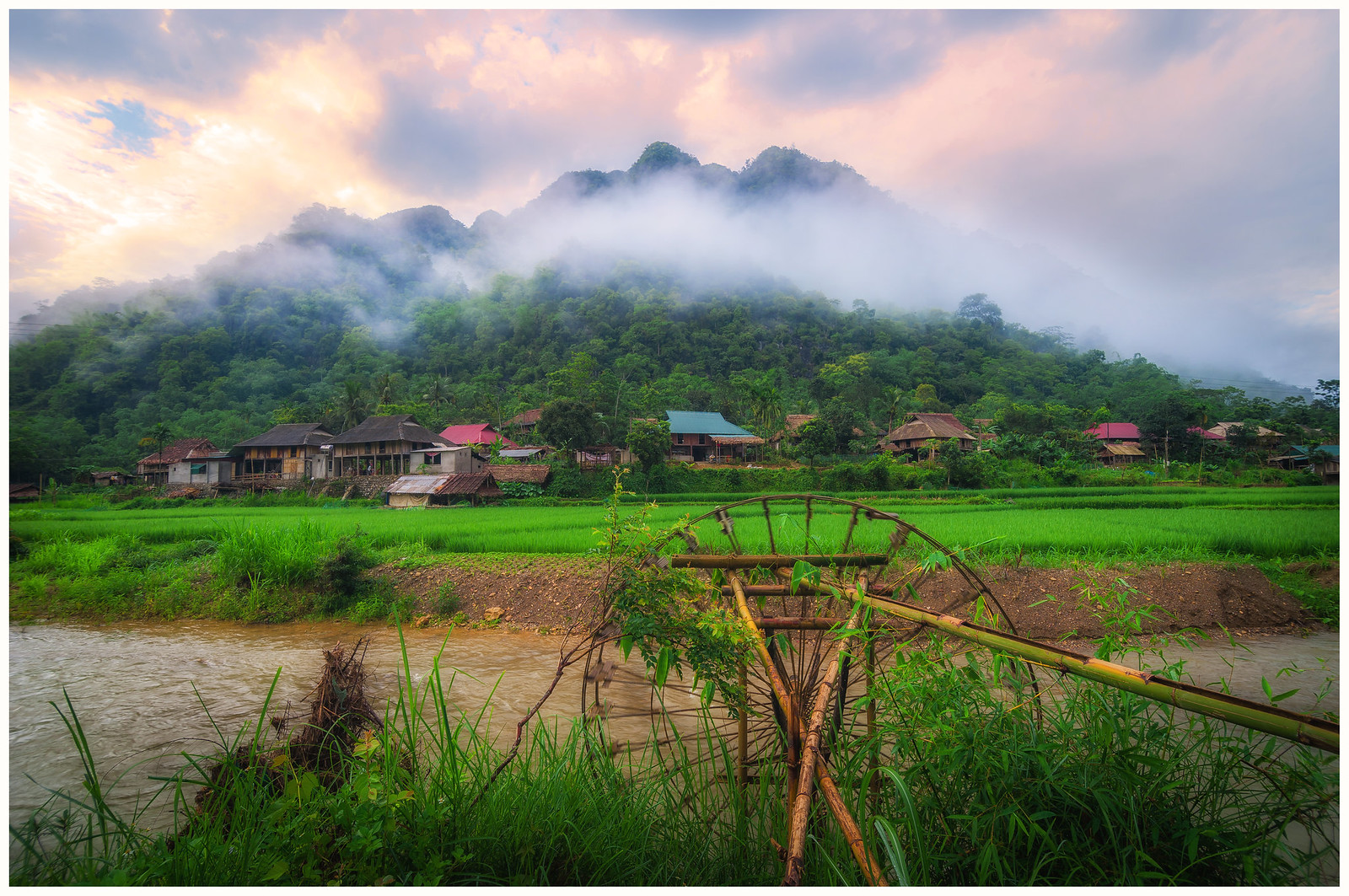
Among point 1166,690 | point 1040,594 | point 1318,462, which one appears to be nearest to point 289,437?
point 1040,594

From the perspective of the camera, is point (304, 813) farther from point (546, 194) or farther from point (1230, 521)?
point (546, 194)

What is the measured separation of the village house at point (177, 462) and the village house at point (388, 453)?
4.72m

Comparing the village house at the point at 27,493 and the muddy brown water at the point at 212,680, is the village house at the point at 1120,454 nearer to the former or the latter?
the muddy brown water at the point at 212,680

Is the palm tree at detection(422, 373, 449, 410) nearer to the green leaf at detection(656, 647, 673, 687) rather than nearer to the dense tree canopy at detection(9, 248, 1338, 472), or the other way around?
the dense tree canopy at detection(9, 248, 1338, 472)

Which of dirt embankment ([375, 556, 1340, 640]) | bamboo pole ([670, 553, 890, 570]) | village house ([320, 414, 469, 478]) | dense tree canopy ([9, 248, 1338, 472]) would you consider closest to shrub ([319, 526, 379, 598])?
dirt embankment ([375, 556, 1340, 640])

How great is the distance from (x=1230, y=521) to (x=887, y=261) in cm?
9685

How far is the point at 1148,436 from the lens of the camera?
23828 millimetres

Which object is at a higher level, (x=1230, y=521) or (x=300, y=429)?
(x=300, y=429)

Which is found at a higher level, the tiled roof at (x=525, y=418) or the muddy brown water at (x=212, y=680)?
the tiled roof at (x=525, y=418)

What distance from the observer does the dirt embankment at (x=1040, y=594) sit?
6434mm

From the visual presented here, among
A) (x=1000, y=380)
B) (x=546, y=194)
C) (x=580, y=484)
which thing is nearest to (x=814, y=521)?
(x=580, y=484)

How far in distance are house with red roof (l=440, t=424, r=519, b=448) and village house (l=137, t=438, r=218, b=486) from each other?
1313 centimetres

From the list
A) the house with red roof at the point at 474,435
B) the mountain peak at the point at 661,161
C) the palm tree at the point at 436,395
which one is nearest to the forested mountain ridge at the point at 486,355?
the palm tree at the point at 436,395

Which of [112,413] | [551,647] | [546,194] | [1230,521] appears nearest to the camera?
[551,647]
